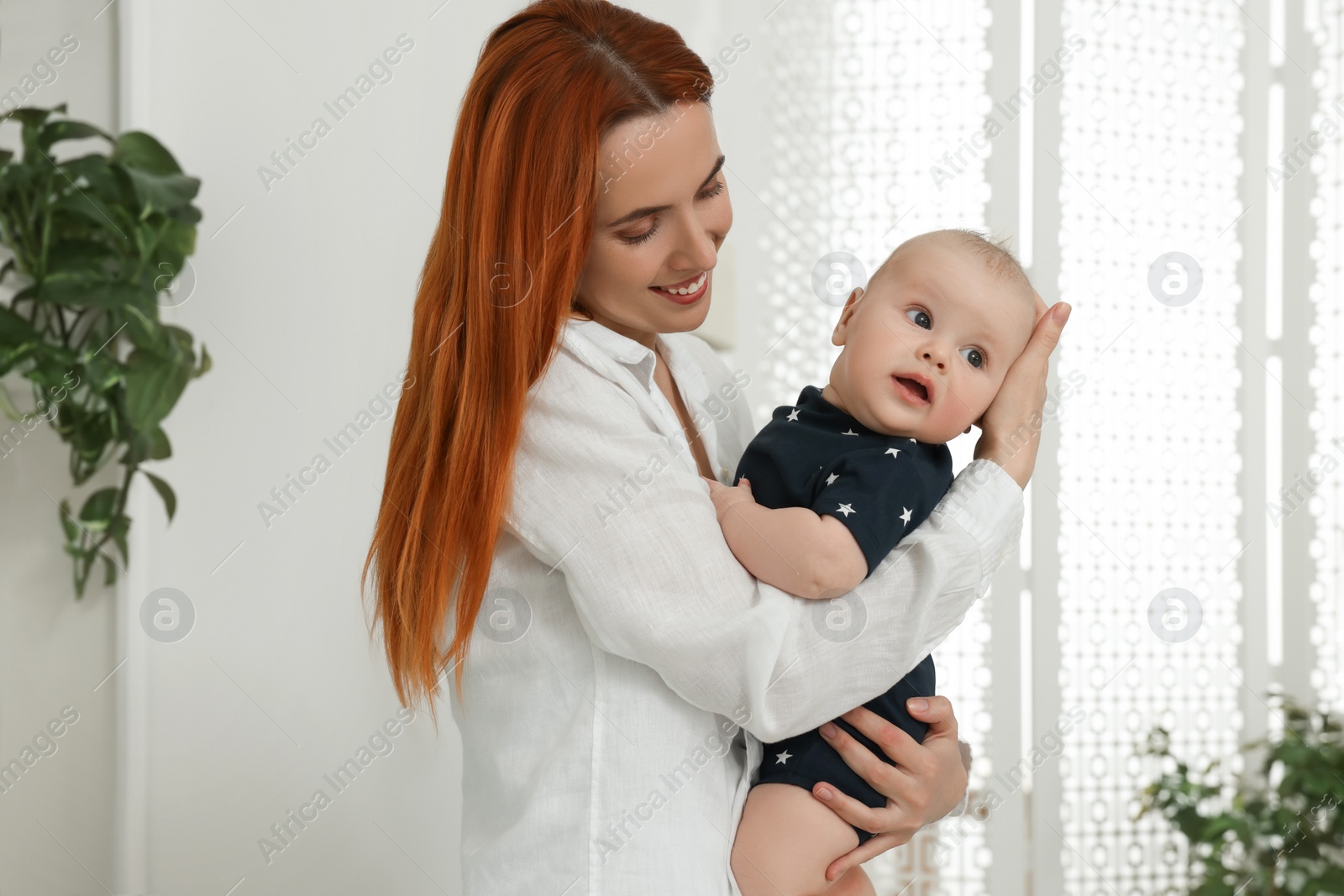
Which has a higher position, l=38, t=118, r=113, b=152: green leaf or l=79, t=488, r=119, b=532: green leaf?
l=38, t=118, r=113, b=152: green leaf

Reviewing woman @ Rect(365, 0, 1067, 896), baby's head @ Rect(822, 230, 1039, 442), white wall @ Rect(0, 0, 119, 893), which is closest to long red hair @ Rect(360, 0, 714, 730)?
woman @ Rect(365, 0, 1067, 896)

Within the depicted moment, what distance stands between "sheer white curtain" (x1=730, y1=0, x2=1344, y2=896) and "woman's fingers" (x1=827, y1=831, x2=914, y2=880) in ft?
3.60

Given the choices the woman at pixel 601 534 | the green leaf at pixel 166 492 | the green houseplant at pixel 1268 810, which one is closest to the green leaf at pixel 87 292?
the green leaf at pixel 166 492

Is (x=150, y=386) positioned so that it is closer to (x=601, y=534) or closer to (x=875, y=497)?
(x=601, y=534)

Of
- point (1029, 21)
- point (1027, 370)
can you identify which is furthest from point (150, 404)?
point (1029, 21)

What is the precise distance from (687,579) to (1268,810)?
1.85 meters

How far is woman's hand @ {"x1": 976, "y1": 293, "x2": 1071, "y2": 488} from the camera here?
3.27 feet

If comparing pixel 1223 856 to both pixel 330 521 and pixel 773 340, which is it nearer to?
pixel 773 340

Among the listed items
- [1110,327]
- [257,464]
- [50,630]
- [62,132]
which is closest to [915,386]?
[1110,327]

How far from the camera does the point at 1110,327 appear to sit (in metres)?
2.02

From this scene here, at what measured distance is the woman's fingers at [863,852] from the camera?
93 centimetres

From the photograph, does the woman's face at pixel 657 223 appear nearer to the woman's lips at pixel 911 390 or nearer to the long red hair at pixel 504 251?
the long red hair at pixel 504 251

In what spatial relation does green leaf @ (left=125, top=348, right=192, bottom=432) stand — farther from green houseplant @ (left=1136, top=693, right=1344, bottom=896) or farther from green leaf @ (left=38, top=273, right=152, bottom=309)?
green houseplant @ (left=1136, top=693, right=1344, bottom=896)

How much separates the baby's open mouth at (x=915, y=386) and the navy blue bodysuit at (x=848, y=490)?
0.15ft
